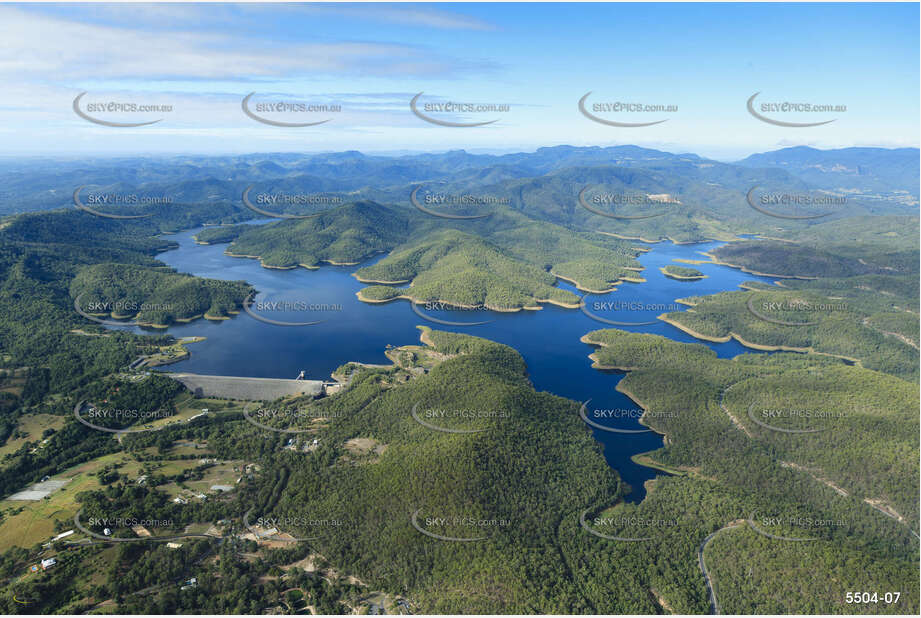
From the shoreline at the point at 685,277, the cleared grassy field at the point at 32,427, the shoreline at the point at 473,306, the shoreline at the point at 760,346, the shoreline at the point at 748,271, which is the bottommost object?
the cleared grassy field at the point at 32,427

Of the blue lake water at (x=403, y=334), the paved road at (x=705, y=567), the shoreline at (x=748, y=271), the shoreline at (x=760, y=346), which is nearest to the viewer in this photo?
the paved road at (x=705, y=567)

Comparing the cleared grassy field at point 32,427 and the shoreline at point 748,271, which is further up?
the shoreline at point 748,271

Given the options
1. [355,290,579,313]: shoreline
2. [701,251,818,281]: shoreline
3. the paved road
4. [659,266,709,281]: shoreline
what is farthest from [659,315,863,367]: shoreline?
[701,251,818,281]: shoreline

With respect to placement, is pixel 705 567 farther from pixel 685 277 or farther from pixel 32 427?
pixel 685 277

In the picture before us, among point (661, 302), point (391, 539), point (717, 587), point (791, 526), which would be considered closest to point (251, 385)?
point (391, 539)

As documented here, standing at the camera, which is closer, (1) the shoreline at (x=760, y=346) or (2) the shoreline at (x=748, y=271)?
(1) the shoreline at (x=760, y=346)

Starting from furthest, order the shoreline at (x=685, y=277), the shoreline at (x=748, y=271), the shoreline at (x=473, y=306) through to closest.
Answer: the shoreline at (x=685, y=277) < the shoreline at (x=748, y=271) < the shoreline at (x=473, y=306)

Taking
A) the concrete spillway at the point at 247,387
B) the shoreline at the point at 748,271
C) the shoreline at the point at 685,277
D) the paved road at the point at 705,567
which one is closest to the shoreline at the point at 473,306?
the concrete spillway at the point at 247,387

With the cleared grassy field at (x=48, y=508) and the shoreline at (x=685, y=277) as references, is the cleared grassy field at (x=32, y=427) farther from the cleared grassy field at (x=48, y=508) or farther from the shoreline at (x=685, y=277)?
the shoreline at (x=685, y=277)
